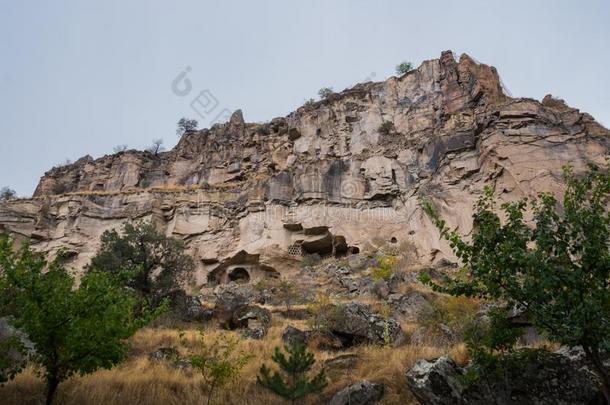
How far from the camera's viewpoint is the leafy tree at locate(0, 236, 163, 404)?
18.8ft

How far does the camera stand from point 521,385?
561 centimetres

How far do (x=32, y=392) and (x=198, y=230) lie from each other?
26765mm

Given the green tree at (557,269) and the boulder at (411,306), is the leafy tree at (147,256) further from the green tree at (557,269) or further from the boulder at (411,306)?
the green tree at (557,269)

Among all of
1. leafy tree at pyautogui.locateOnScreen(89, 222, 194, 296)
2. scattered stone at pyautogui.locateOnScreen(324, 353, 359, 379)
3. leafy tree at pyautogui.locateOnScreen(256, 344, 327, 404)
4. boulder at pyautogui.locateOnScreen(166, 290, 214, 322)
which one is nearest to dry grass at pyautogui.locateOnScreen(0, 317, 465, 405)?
scattered stone at pyautogui.locateOnScreen(324, 353, 359, 379)

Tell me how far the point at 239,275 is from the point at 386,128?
17387mm

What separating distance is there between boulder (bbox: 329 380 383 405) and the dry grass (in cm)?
16

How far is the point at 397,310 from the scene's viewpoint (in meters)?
14.6

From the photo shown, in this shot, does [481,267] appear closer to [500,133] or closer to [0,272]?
[0,272]

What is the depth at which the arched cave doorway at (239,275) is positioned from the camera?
30.8m

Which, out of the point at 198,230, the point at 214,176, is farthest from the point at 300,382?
the point at 214,176

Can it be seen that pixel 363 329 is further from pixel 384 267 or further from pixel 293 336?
pixel 384 267

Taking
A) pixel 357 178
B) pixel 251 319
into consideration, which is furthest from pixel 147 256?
pixel 357 178

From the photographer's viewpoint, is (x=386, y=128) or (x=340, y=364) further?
(x=386, y=128)

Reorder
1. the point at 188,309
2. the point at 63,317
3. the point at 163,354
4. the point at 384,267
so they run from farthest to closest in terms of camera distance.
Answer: the point at 384,267 → the point at 188,309 → the point at 163,354 → the point at 63,317
